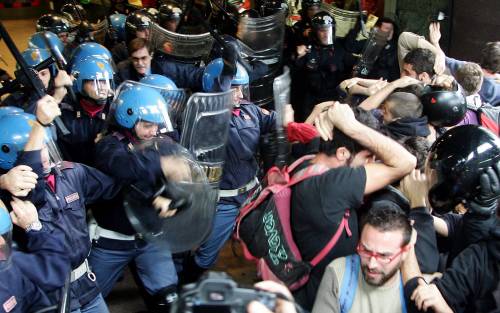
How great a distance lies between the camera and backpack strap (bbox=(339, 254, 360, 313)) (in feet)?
7.67

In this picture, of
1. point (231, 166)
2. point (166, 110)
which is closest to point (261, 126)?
point (231, 166)

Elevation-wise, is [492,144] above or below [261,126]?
above

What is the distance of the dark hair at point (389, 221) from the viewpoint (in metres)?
2.29

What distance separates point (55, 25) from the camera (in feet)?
24.3

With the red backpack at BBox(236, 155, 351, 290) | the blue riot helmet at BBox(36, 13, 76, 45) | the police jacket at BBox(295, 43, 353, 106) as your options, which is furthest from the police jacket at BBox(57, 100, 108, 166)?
the police jacket at BBox(295, 43, 353, 106)

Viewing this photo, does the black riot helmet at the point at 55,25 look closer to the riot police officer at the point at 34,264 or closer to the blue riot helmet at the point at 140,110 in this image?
the blue riot helmet at the point at 140,110

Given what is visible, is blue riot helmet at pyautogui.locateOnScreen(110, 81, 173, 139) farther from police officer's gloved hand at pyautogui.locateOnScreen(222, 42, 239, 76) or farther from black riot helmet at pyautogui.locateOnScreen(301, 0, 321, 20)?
black riot helmet at pyautogui.locateOnScreen(301, 0, 321, 20)

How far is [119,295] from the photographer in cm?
486

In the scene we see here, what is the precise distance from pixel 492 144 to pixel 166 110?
211 cm

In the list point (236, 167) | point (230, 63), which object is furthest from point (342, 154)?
point (230, 63)

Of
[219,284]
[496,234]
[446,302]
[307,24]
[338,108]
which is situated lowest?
[307,24]

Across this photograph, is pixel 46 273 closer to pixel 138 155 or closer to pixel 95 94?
pixel 138 155

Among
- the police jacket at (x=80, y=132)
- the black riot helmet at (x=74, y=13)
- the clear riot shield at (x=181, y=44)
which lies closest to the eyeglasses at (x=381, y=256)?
the police jacket at (x=80, y=132)

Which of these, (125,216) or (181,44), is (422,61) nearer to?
(125,216)
